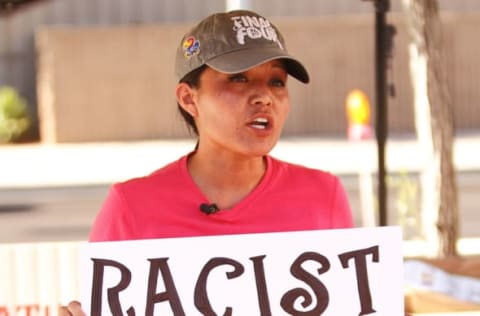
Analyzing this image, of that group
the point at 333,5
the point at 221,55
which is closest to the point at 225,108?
the point at 221,55

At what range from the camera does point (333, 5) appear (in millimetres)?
22109

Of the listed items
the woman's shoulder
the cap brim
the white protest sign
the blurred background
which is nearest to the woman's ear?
the cap brim

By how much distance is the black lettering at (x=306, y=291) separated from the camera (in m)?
2.38

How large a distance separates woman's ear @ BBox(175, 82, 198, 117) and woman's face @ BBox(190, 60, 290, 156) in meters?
0.02

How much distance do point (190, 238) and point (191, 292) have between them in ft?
0.39

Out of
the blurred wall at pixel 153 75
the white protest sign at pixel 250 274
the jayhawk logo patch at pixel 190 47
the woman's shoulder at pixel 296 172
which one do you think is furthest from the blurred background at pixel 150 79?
the white protest sign at pixel 250 274

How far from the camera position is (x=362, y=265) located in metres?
2.40

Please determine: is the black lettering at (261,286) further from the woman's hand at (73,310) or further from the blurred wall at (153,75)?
the blurred wall at (153,75)

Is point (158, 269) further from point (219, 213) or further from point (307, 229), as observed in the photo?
point (307, 229)

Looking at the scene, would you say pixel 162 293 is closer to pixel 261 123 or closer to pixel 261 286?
pixel 261 286

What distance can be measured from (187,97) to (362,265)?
1.87ft

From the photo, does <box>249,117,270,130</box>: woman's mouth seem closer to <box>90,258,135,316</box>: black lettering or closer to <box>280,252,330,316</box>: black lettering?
<box>280,252,330,316</box>: black lettering

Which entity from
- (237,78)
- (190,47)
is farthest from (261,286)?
(190,47)

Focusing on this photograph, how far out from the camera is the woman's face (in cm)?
238
